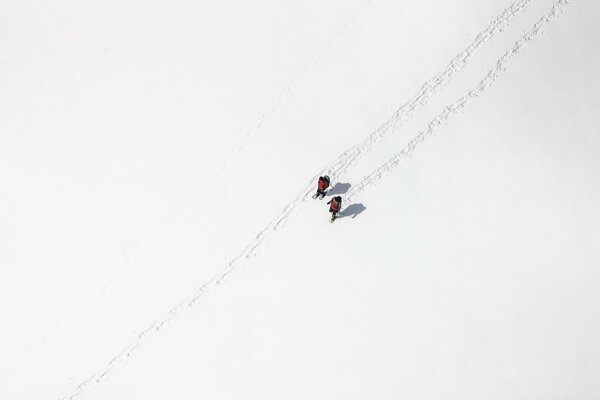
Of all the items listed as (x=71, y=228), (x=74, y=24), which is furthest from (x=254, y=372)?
(x=74, y=24)

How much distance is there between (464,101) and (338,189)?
20.9ft

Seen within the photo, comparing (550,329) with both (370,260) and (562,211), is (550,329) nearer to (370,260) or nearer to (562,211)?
(562,211)

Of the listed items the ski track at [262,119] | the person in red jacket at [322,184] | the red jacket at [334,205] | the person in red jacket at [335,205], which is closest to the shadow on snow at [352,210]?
the person in red jacket at [335,205]

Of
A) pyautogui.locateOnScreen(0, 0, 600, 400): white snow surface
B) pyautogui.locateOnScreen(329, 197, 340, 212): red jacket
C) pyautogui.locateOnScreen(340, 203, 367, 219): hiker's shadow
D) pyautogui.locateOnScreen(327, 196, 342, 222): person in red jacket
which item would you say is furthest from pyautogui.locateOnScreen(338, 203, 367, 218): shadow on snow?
pyautogui.locateOnScreen(329, 197, 340, 212): red jacket

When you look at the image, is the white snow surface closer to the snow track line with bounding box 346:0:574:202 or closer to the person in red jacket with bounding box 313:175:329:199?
the snow track line with bounding box 346:0:574:202

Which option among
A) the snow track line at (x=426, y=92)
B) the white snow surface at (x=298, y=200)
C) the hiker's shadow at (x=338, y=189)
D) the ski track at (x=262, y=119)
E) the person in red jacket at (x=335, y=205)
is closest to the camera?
the white snow surface at (x=298, y=200)

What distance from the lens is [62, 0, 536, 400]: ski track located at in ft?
47.1

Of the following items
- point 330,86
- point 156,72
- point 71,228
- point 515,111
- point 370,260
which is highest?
point 156,72

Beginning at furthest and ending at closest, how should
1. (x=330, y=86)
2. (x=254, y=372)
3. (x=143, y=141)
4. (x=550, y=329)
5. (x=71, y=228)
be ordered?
(x=330, y=86) → (x=143, y=141) → (x=71, y=228) → (x=550, y=329) → (x=254, y=372)

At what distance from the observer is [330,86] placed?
62.7ft

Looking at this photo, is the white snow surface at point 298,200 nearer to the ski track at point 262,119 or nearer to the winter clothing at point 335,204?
the ski track at point 262,119

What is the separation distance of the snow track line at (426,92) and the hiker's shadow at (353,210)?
53.2 inches

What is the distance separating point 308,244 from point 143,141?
7.47 meters

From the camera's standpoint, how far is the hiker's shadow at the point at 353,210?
16469 millimetres
